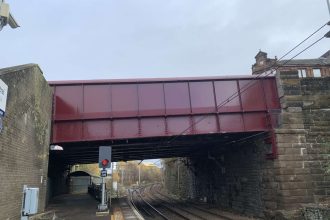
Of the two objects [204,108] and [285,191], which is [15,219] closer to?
[204,108]

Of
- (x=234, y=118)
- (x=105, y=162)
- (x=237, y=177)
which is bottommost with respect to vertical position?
(x=237, y=177)

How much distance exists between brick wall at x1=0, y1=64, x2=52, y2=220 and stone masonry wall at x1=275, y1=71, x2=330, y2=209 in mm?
12571

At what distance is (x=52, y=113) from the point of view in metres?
19.6

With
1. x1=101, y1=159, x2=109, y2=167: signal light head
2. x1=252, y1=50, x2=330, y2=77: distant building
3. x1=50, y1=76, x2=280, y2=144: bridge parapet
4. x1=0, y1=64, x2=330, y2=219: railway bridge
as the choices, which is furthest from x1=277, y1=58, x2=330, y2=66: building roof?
x1=101, y1=159, x2=109, y2=167: signal light head

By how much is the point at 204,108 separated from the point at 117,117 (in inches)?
200

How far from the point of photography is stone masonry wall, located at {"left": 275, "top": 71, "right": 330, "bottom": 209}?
19.4m

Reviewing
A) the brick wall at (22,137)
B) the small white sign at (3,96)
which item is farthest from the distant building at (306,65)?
the small white sign at (3,96)

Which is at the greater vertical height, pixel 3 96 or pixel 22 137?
pixel 3 96

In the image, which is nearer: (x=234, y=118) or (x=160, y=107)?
(x=160, y=107)

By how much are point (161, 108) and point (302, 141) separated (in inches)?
325

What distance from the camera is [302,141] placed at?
2017 cm

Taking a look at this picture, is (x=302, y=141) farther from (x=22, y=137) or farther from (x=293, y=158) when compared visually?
(x=22, y=137)

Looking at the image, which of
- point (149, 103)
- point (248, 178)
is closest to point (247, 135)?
point (248, 178)

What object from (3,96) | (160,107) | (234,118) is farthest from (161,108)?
(3,96)
